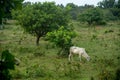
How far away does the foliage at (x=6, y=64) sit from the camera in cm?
212

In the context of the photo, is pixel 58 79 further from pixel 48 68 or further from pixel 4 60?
pixel 4 60

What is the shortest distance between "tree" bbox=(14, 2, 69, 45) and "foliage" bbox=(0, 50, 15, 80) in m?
18.7

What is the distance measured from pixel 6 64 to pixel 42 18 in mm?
18849

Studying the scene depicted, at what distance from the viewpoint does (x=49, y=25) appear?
2134 centimetres

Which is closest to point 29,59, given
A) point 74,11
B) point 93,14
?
point 93,14

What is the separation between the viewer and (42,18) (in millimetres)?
20891

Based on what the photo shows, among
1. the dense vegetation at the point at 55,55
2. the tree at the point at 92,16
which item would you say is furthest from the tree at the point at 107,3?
the dense vegetation at the point at 55,55

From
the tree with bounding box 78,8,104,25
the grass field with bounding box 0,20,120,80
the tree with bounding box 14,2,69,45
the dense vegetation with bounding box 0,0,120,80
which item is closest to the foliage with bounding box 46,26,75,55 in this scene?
the dense vegetation with bounding box 0,0,120,80

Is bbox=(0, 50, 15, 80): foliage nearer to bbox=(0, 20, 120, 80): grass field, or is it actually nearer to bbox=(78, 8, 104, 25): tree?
bbox=(0, 20, 120, 80): grass field

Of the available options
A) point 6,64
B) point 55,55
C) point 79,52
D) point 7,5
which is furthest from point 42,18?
point 6,64

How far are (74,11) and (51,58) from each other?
44.8 meters

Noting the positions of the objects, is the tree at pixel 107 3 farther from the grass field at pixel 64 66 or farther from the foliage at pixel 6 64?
the foliage at pixel 6 64

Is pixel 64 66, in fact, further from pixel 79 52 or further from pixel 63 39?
pixel 63 39

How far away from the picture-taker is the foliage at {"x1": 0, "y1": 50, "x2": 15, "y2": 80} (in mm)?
2117
